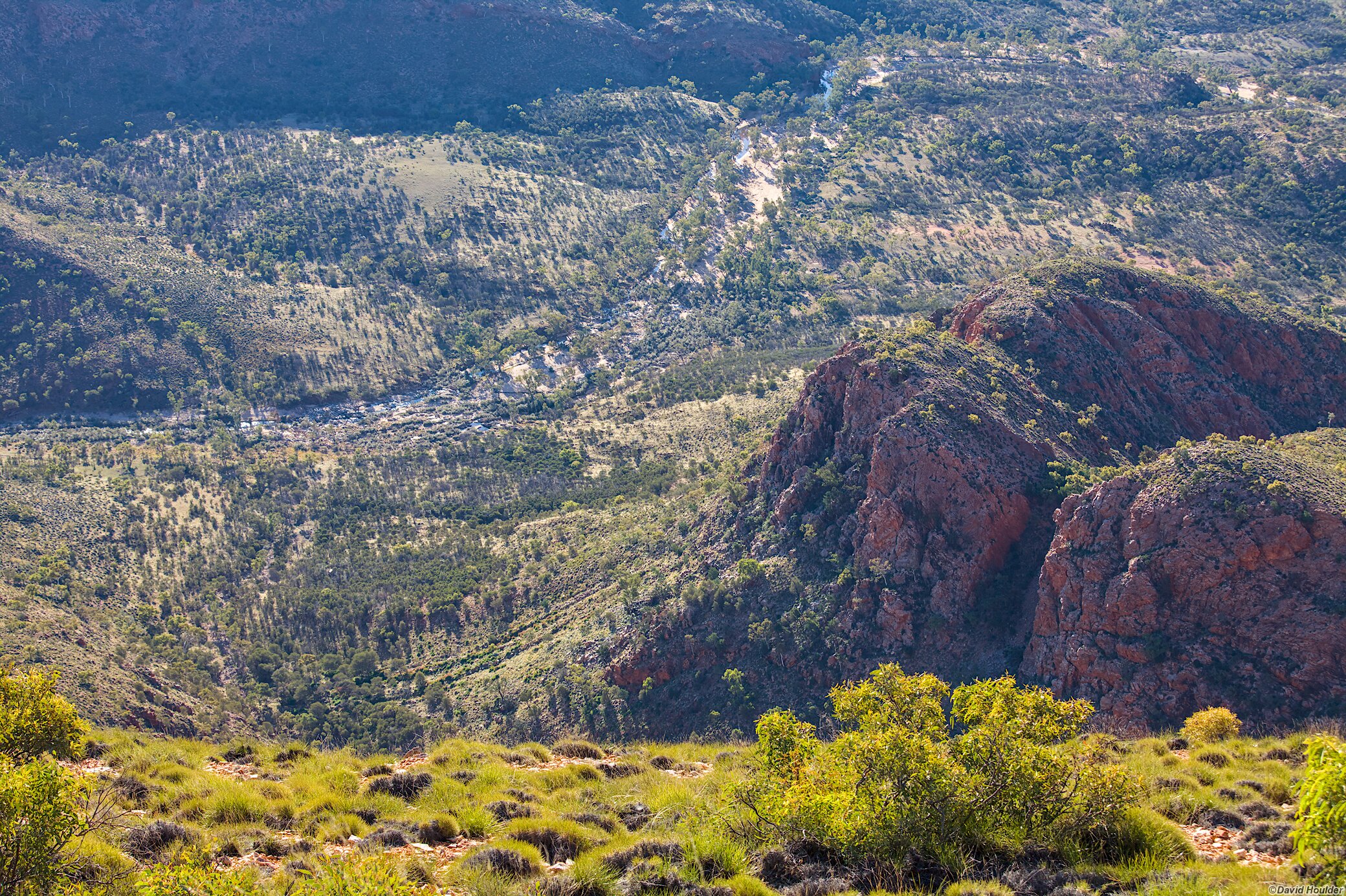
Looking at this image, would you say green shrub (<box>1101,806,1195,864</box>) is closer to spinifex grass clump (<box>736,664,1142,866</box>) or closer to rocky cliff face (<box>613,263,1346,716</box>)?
spinifex grass clump (<box>736,664,1142,866</box>)

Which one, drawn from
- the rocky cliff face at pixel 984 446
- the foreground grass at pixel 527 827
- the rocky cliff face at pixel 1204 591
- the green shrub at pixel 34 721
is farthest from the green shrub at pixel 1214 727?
the green shrub at pixel 34 721

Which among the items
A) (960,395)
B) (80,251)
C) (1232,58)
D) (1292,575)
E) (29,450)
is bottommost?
(29,450)

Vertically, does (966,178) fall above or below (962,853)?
above

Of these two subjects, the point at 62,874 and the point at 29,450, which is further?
the point at 29,450

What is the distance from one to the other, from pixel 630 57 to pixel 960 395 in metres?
129

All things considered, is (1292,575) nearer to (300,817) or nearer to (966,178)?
(300,817)

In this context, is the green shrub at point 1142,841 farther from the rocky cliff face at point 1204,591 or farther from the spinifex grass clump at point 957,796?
the rocky cliff face at point 1204,591

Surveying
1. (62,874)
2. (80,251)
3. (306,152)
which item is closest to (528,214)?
(306,152)

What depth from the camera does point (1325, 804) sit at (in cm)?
1369

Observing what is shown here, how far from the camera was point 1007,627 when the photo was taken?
41062 millimetres

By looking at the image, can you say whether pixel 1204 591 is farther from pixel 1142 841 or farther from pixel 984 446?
pixel 1142 841

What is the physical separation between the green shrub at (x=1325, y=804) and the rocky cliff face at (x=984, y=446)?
22.9 m

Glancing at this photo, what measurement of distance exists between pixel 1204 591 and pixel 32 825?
117 ft

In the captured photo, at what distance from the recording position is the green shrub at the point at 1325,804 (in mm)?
13477
